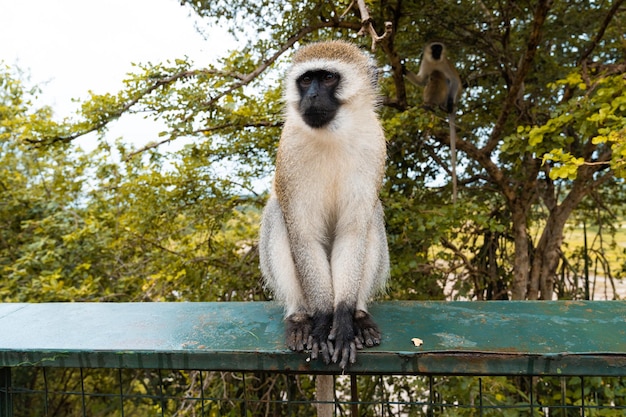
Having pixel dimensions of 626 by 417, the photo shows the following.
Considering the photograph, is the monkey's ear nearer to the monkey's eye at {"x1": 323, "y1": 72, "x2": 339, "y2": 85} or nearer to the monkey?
the monkey's eye at {"x1": 323, "y1": 72, "x2": 339, "y2": 85}

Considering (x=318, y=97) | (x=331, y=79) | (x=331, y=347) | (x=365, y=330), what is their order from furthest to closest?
1. (x=331, y=79)
2. (x=318, y=97)
3. (x=365, y=330)
4. (x=331, y=347)

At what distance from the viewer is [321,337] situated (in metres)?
1.99

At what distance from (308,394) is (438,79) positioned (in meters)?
4.31

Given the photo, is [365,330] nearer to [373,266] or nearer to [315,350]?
[315,350]

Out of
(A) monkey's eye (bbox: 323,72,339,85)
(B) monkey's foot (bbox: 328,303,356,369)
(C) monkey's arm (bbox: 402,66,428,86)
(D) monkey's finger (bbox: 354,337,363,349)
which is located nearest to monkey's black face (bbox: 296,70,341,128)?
(A) monkey's eye (bbox: 323,72,339,85)

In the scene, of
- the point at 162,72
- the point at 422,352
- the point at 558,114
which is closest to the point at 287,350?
the point at 422,352

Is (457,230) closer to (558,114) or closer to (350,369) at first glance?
(558,114)

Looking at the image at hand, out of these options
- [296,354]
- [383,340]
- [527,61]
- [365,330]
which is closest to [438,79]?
[527,61]

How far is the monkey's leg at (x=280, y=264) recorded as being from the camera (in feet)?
8.17

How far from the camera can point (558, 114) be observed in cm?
385

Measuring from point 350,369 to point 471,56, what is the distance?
19.2 feet

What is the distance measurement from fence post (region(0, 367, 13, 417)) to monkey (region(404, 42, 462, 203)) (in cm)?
514

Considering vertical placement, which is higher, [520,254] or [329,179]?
[329,179]

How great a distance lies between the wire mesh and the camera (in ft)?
9.08
